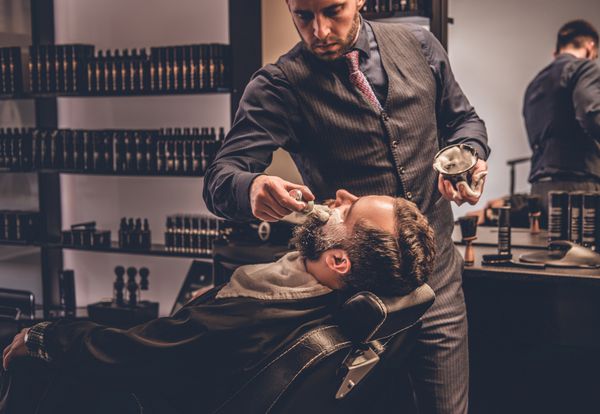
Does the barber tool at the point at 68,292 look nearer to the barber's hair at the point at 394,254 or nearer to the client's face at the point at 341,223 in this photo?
the client's face at the point at 341,223

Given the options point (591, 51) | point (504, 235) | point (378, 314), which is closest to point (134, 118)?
point (591, 51)

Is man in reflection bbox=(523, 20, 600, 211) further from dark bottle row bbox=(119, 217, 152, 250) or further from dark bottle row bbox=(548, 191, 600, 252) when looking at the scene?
dark bottle row bbox=(119, 217, 152, 250)

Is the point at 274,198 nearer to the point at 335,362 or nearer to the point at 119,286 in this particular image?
the point at 335,362

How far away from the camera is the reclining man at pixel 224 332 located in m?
1.56

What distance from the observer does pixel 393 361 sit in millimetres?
1565

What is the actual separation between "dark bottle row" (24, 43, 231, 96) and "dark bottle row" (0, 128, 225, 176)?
9.5 inches

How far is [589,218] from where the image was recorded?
8.86 ft

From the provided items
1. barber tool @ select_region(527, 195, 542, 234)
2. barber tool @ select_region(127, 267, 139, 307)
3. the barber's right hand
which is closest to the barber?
the barber's right hand

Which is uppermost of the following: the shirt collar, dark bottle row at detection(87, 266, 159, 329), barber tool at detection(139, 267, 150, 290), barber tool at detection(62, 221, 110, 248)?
the shirt collar

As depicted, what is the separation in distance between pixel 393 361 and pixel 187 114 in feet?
10.5

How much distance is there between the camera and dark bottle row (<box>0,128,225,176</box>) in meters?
4.22

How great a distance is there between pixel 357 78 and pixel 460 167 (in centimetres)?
36

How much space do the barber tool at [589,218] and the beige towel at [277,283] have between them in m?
1.37

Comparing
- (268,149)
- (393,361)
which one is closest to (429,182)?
(268,149)
